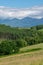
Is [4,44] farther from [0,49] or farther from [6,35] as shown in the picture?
[6,35]

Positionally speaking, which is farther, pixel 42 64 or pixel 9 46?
pixel 9 46

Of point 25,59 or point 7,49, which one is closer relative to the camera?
point 25,59

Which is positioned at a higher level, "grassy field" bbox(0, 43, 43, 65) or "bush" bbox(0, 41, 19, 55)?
"grassy field" bbox(0, 43, 43, 65)

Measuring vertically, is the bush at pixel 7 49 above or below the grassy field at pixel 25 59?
below

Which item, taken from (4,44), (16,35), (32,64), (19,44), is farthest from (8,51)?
(16,35)

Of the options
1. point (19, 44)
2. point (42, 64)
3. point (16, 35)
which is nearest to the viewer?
point (42, 64)

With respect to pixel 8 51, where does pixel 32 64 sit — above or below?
above

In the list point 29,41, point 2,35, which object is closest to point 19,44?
point 29,41

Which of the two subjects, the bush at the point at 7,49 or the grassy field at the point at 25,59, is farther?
the bush at the point at 7,49

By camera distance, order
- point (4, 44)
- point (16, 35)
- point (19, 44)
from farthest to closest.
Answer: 1. point (16, 35)
2. point (19, 44)
3. point (4, 44)

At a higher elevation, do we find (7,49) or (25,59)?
(25,59)

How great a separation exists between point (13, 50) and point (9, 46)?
8.00 ft

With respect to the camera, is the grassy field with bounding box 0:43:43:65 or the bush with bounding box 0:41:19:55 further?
the bush with bounding box 0:41:19:55

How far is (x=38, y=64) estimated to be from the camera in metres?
16.8
